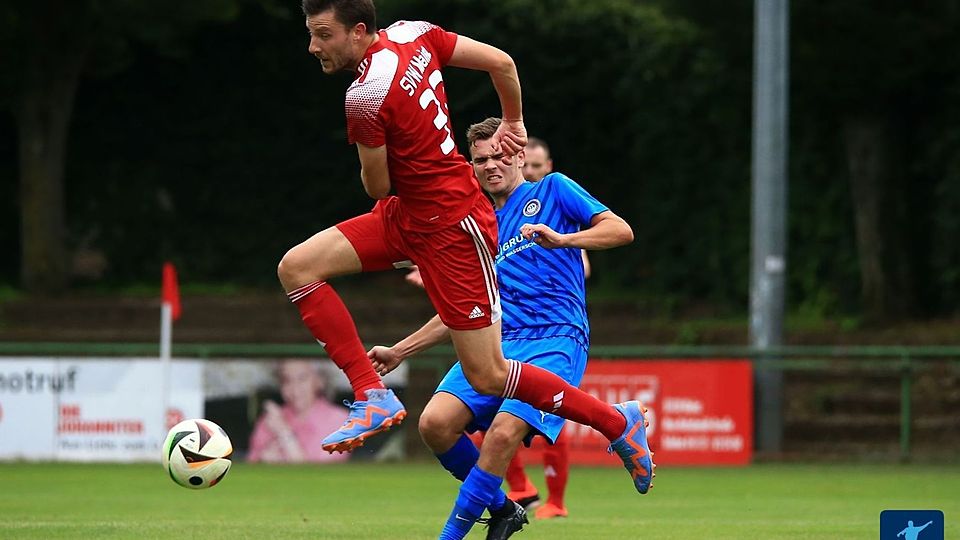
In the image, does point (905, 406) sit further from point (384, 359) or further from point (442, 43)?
point (442, 43)

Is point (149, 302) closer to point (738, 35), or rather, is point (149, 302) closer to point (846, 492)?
point (738, 35)

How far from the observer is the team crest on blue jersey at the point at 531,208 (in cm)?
809

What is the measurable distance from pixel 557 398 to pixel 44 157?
18783 mm

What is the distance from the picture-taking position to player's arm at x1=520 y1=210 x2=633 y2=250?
7332 mm

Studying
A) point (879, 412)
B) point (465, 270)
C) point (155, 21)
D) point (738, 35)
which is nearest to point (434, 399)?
point (465, 270)

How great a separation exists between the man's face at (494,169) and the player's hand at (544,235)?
0.82m

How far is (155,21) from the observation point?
23719 mm

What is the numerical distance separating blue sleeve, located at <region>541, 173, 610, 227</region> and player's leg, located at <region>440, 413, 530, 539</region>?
1.07 metres

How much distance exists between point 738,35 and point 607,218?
1531cm

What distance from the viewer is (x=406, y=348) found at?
794 cm

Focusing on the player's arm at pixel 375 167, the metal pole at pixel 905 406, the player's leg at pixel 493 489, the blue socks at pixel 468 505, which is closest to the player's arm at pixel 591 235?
the player's arm at pixel 375 167

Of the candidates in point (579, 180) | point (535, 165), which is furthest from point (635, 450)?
point (579, 180)

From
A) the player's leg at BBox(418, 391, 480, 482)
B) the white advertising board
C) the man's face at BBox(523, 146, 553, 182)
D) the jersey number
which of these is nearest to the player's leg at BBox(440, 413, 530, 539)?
the player's leg at BBox(418, 391, 480, 482)

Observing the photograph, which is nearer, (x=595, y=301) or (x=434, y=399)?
(x=434, y=399)
